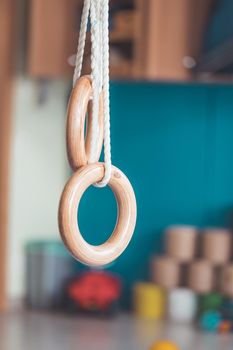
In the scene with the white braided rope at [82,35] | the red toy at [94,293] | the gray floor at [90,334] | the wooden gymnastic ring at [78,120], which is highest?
the white braided rope at [82,35]

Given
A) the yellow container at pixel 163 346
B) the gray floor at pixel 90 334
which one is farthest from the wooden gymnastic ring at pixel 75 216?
the gray floor at pixel 90 334

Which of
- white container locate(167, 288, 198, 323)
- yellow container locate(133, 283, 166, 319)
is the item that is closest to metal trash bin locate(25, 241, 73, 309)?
yellow container locate(133, 283, 166, 319)

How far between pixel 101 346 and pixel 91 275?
43 centimetres

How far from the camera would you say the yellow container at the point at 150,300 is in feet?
7.13

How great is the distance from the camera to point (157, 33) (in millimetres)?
1995

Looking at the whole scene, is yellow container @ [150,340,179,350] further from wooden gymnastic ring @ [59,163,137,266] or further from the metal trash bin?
wooden gymnastic ring @ [59,163,137,266]

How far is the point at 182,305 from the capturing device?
2.14 meters

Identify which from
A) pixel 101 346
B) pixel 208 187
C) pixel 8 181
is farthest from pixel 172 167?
pixel 101 346

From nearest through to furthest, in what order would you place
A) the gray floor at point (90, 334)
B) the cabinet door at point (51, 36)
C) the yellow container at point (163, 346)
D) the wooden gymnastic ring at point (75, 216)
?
the wooden gymnastic ring at point (75, 216)
the yellow container at point (163, 346)
the gray floor at point (90, 334)
the cabinet door at point (51, 36)

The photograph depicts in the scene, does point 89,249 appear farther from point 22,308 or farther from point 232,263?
point 22,308

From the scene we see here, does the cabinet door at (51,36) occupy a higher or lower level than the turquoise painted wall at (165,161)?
higher

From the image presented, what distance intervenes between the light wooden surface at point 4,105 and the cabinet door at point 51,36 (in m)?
0.07

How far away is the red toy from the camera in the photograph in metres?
2.16

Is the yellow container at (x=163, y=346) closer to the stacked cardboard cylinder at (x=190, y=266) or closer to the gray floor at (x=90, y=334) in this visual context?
the gray floor at (x=90, y=334)
